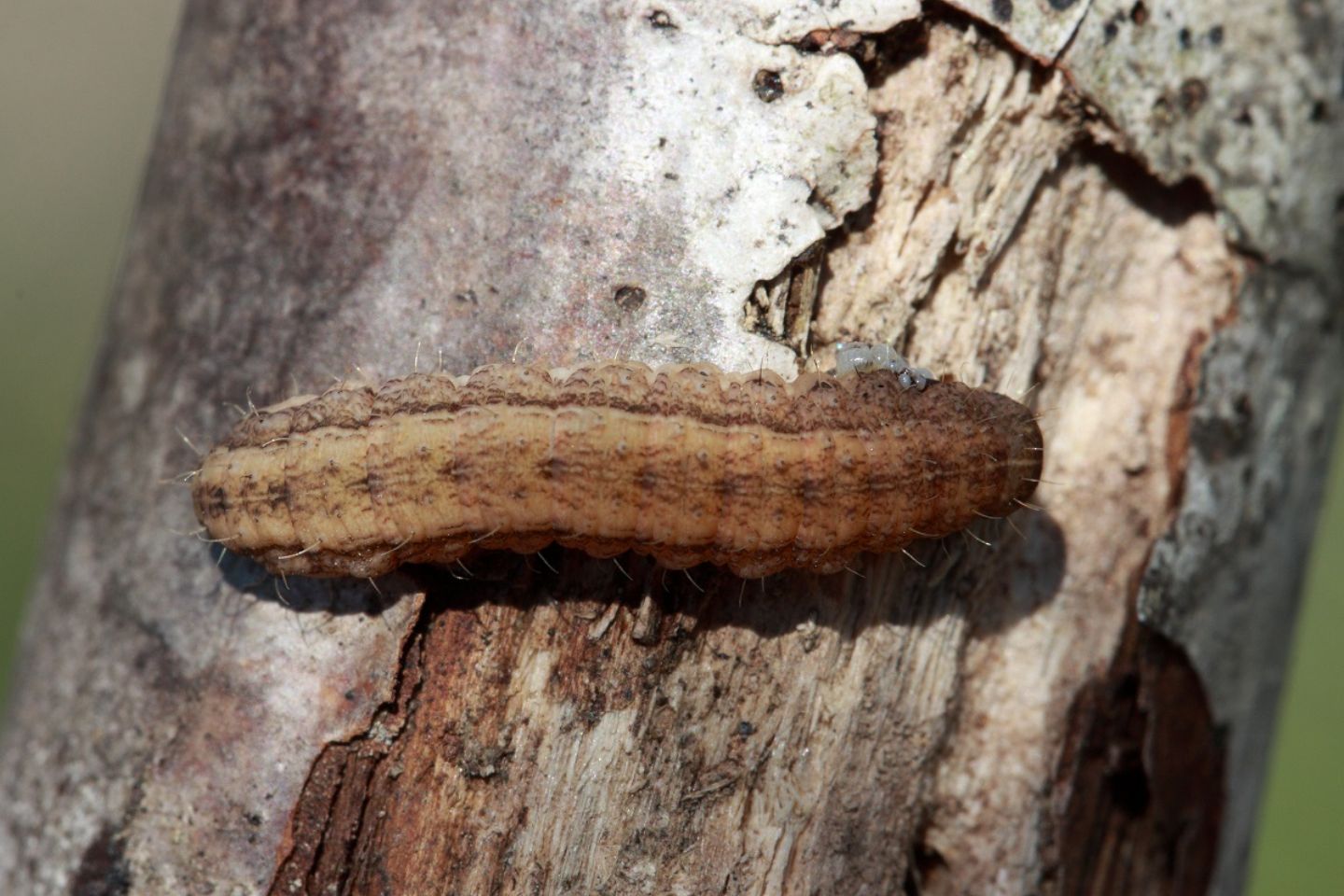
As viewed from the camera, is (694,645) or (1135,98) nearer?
(694,645)

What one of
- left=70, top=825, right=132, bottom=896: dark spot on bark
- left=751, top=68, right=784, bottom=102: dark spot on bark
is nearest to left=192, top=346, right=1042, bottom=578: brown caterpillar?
left=751, top=68, right=784, bottom=102: dark spot on bark

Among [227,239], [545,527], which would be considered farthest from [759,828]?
[227,239]

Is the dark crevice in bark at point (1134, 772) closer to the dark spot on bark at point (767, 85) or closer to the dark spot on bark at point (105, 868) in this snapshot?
the dark spot on bark at point (767, 85)

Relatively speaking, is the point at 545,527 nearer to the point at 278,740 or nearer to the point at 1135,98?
the point at 278,740

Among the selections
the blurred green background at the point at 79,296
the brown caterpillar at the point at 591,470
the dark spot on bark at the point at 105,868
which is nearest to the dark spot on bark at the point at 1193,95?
the brown caterpillar at the point at 591,470

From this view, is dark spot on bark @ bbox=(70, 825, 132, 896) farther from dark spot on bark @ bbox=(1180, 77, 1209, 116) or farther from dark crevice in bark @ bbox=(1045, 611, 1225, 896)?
dark spot on bark @ bbox=(1180, 77, 1209, 116)

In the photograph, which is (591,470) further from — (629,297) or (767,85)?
(767,85)

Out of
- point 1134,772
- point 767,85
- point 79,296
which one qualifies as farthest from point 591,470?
point 79,296
